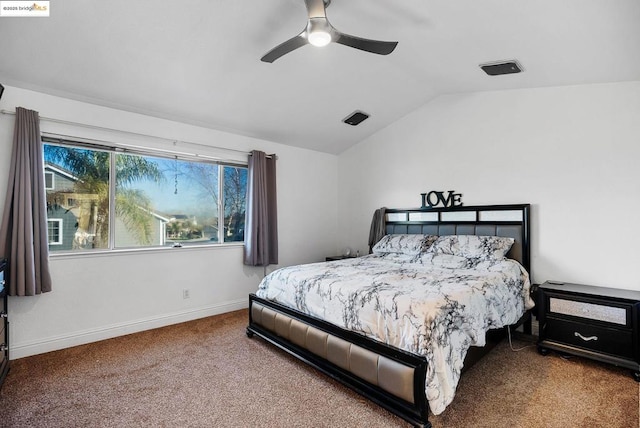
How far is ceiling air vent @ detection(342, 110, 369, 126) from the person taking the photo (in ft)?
14.3

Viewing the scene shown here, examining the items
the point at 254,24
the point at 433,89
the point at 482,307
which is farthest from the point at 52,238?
the point at 433,89

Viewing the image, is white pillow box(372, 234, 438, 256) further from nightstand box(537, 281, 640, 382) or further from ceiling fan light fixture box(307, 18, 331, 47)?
ceiling fan light fixture box(307, 18, 331, 47)

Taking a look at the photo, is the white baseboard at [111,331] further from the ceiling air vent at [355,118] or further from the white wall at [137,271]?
the ceiling air vent at [355,118]

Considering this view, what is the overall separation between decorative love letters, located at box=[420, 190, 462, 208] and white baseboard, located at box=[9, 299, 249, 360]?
285 cm

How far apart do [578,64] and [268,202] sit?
11.8ft

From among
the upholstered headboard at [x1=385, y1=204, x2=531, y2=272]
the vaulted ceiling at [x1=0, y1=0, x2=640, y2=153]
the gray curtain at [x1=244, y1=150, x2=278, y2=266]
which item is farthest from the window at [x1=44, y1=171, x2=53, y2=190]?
the upholstered headboard at [x1=385, y1=204, x2=531, y2=272]

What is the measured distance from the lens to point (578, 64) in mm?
2766

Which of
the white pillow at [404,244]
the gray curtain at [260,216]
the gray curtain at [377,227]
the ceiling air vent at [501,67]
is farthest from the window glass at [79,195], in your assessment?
the ceiling air vent at [501,67]

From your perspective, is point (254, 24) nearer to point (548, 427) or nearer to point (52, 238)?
point (52, 238)

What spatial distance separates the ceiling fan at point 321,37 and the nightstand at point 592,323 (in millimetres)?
2559

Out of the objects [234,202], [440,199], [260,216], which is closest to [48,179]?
[234,202]

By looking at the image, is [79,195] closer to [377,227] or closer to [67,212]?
[67,212]

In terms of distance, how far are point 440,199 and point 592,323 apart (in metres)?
2.00

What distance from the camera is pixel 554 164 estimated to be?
3318 millimetres
